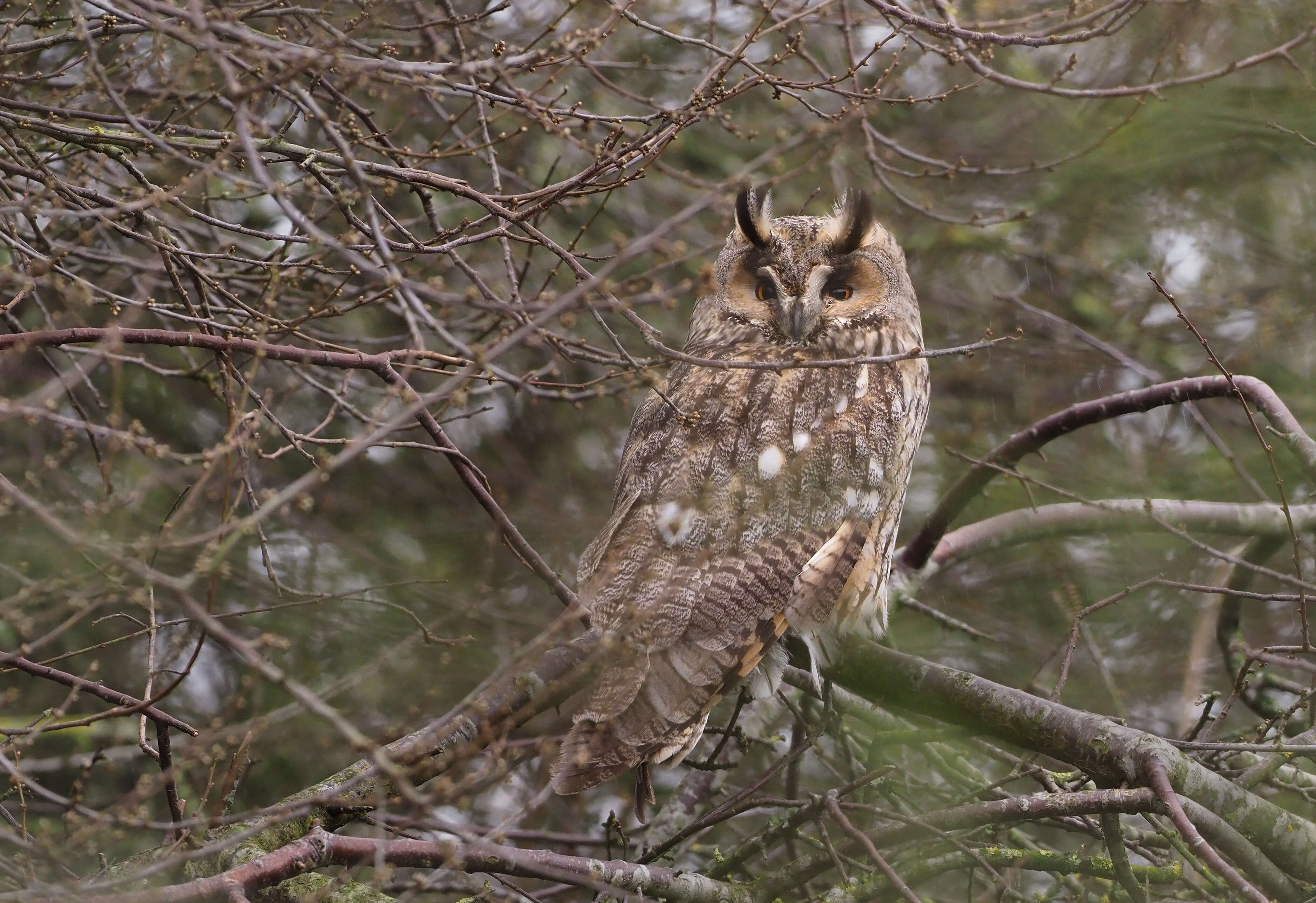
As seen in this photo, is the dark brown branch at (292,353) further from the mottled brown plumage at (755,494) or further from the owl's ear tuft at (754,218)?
the owl's ear tuft at (754,218)

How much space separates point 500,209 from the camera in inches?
98.0

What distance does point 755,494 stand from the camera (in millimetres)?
3680

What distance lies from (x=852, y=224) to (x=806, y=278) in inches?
12.8

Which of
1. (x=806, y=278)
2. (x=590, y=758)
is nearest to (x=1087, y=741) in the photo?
(x=590, y=758)

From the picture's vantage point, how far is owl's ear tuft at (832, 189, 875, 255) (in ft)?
13.9

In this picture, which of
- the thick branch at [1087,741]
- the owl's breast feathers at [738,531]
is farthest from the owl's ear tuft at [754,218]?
the thick branch at [1087,741]

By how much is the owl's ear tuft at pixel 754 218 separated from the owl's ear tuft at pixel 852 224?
0.26 metres

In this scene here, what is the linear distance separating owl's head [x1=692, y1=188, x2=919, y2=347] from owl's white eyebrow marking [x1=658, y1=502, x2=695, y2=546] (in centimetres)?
80

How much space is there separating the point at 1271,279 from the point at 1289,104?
1.59 m

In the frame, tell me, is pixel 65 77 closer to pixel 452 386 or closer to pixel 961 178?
pixel 452 386

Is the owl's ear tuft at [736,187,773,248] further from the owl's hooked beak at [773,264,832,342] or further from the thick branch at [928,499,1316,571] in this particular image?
the thick branch at [928,499,1316,571]

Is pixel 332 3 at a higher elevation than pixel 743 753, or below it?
higher

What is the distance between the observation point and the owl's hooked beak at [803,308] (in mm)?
3992

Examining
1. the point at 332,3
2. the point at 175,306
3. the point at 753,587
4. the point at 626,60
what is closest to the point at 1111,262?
the point at 626,60
